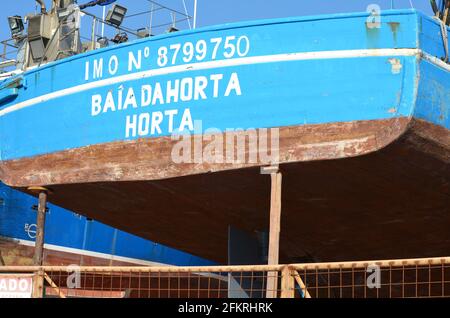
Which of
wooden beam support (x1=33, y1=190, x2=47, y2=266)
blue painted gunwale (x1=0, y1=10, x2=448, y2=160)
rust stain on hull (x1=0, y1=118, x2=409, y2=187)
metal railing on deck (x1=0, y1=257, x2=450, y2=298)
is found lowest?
metal railing on deck (x1=0, y1=257, x2=450, y2=298)

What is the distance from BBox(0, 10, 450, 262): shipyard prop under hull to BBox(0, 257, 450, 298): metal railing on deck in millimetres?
947

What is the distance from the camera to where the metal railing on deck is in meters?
6.89

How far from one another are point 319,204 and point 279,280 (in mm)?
1295

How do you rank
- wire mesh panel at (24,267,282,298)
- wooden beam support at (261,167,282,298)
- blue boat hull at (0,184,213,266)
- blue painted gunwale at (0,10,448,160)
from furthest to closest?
blue boat hull at (0,184,213,266) → wooden beam support at (261,167,282,298) → blue painted gunwale at (0,10,448,160) → wire mesh panel at (24,267,282,298)

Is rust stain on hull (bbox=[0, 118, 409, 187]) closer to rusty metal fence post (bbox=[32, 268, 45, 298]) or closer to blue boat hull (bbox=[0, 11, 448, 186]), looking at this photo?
blue boat hull (bbox=[0, 11, 448, 186])

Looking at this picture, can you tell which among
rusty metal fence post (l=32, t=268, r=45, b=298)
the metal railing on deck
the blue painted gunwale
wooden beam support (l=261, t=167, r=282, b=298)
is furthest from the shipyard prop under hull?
rusty metal fence post (l=32, t=268, r=45, b=298)

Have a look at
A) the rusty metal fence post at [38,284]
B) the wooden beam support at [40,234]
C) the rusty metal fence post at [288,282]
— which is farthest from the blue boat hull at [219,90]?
the rusty metal fence post at [38,284]

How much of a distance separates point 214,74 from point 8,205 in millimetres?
8057

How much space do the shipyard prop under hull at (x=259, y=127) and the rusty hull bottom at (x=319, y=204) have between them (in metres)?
0.03

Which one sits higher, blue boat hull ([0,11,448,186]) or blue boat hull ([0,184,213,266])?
blue boat hull ([0,11,448,186])

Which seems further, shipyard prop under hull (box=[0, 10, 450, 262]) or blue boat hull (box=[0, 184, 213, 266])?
blue boat hull (box=[0, 184, 213, 266])

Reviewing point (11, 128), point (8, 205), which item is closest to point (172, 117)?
point (11, 128)

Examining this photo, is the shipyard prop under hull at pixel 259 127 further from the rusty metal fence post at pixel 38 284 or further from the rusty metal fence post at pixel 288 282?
the rusty metal fence post at pixel 38 284

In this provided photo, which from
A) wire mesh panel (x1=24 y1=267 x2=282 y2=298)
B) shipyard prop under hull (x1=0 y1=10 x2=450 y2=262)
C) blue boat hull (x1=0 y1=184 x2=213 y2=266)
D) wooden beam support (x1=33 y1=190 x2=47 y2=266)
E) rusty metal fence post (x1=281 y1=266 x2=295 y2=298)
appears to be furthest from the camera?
blue boat hull (x1=0 y1=184 x2=213 y2=266)
